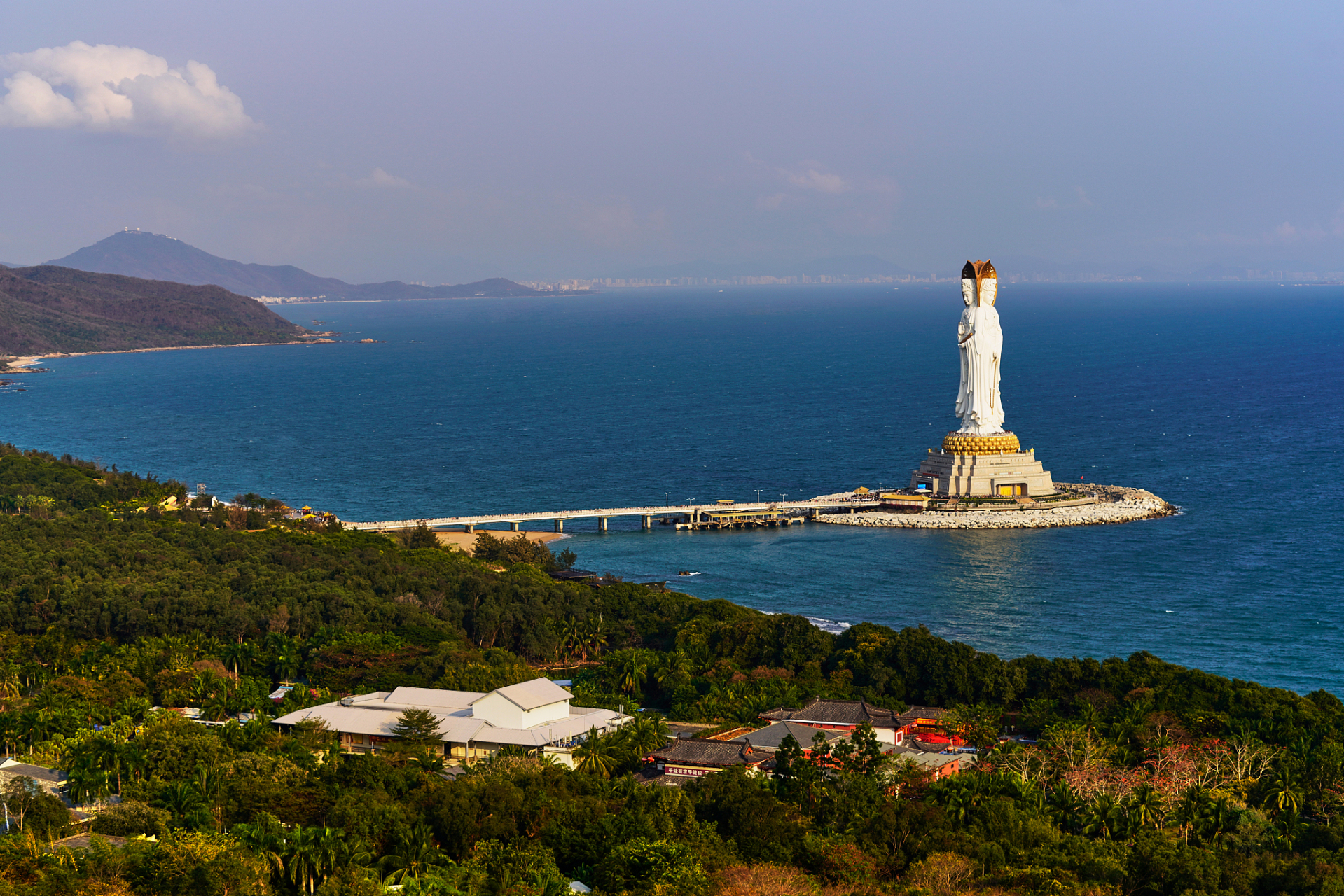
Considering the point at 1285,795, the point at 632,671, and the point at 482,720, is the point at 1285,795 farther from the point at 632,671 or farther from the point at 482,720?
the point at 632,671

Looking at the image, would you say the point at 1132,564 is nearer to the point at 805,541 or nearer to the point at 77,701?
the point at 805,541

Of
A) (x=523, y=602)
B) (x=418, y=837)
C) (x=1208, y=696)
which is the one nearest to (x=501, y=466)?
(x=523, y=602)

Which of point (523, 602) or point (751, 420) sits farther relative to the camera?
point (751, 420)

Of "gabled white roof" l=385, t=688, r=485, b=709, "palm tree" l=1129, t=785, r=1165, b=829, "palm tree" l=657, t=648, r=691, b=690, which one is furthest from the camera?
"palm tree" l=657, t=648, r=691, b=690

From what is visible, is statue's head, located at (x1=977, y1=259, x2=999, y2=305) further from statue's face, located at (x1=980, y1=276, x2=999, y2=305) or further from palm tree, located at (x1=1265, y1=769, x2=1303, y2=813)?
palm tree, located at (x1=1265, y1=769, x2=1303, y2=813)

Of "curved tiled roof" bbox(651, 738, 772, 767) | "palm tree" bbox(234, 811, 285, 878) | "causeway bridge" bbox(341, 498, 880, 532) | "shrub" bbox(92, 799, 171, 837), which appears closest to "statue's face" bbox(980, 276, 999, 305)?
"causeway bridge" bbox(341, 498, 880, 532)

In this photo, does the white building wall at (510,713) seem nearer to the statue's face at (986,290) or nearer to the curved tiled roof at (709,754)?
the curved tiled roof at (709,754)

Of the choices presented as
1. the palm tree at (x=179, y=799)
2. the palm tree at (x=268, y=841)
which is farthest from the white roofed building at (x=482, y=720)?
the palm tree at (x=268, y=841)
